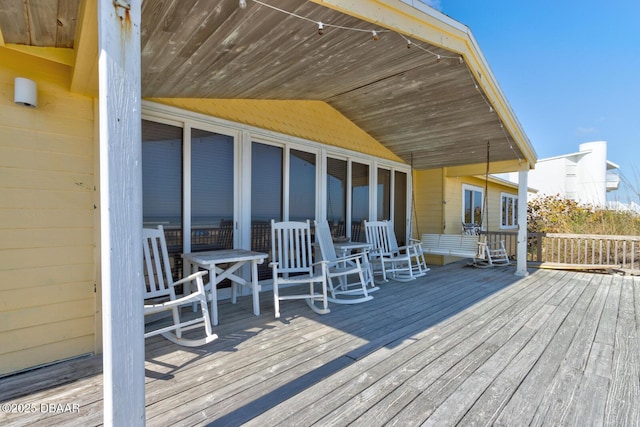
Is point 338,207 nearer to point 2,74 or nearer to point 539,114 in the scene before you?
point 2,74

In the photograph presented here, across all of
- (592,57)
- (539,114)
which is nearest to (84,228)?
(592,57)

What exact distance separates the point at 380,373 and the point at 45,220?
2514 millimetres

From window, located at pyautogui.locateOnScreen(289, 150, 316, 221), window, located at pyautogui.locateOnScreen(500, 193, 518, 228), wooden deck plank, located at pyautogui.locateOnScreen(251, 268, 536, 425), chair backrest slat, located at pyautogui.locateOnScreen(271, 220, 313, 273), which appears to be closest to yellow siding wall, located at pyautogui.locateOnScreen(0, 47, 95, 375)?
wooden deck plank, located at pyautogui.locateOnScreen(251, 268, 536, 425)

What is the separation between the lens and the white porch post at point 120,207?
1.14m

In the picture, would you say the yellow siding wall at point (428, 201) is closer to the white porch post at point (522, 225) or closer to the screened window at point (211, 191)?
the white porch post at point (522, 225)

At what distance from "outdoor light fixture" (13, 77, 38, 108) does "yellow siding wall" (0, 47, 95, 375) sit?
2.5 inches

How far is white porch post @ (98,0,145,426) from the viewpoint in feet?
3.75

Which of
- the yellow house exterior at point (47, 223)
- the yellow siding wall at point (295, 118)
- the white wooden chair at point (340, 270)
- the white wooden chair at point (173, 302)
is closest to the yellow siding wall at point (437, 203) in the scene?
the yellow siding wall at point (295, 118)

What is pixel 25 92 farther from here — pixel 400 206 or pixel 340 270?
pixel 400 206

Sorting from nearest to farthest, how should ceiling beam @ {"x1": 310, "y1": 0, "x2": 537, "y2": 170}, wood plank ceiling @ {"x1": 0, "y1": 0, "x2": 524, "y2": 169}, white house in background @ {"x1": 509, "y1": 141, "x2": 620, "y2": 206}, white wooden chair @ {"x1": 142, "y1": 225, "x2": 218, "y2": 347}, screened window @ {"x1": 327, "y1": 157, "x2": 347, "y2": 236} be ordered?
wood plank ceiling @ {"x1": 0, "y1": 0, "x2": 524, "y2": 169} < ceiling beam @ {"x1": 310, "y1": 0, "x2": 537, "y2": 170} < white wooden chair @ {"x1": 142, "y1": 225, "x2": 218, "y2": 347} < screened window @ {"x1": 327, "y1": 157, "x2": 347, "y2": 236} < white house in background @ {"x1": 509, "y1": 141, "x2": 620, "y2": 206}

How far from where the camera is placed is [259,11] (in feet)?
6.01

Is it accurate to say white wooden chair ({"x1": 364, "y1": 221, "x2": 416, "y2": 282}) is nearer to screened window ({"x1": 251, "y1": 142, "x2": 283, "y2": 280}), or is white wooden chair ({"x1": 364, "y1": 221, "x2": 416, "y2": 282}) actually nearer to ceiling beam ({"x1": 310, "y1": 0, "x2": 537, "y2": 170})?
screened window ({"x1": 251, "y1": 142, "x2": 283, "y2": 280})

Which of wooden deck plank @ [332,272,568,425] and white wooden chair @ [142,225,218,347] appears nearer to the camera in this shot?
wooden deck plank @ [332,272,568,425]

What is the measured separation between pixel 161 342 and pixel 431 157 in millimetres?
5317
